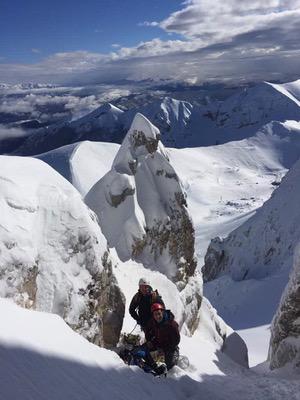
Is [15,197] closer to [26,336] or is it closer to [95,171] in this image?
[26,336]

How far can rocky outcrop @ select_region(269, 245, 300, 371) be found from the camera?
22016mm

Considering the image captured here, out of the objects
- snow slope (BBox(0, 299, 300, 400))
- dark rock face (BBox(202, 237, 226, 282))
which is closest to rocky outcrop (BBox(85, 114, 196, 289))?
snow slope (BBox(0, 299, 300, 400))

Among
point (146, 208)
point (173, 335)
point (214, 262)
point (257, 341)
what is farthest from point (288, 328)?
point (214, 262)

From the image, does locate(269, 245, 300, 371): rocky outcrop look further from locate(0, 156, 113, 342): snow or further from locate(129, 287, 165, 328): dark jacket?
locate(0, 156, 113, 342): snow

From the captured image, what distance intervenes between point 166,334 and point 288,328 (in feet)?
40.3

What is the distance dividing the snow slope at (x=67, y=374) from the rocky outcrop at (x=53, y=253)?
1.87 metres

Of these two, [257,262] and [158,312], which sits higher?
[158,312]

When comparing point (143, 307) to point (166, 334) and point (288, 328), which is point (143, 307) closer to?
point (166, 334)

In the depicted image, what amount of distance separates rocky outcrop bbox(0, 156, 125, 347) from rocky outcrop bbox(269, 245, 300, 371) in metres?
9.85

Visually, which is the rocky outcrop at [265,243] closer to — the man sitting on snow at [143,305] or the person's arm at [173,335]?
the man sitting on snow at [143,305]

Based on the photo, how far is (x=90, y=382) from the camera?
27.7 feet

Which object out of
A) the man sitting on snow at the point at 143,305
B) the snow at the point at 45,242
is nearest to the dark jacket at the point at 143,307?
the man sitting on snow at the point at 143,305

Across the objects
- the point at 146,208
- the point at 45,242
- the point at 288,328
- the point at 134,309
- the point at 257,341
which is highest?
the point at 45,242

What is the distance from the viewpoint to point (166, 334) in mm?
12547
